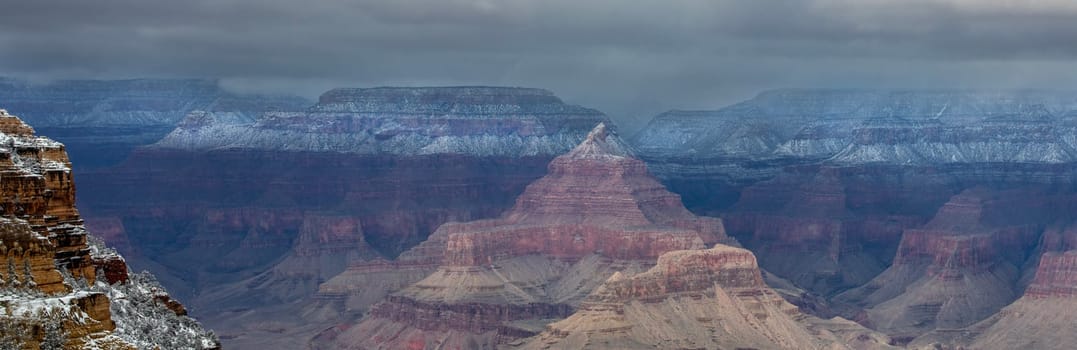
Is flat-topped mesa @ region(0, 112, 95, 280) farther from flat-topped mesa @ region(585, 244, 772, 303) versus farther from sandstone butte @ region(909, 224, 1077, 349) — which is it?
sandstone butte @ region(909, 224, 1077, 349)

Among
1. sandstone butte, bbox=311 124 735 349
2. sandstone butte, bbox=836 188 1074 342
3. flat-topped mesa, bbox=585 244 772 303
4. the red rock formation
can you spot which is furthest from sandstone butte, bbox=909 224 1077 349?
the red rock formation

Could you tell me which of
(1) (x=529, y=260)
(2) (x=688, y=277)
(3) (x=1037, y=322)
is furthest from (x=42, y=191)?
(1) (x=529, y=260)

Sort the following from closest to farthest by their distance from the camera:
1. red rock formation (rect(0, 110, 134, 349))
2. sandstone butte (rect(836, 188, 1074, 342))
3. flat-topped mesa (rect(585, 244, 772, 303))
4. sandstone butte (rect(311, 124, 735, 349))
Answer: red rock formation (rect(0, 110, 134, 349)) < flat-topped mesa (rect(585, 244, 772, 303)) < sandstone butte (rect(311, 124, 735, 349)) < sandstone butte (rect(836, 188, 1074, 342))

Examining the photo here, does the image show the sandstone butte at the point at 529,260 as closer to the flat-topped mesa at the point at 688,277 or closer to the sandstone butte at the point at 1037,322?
the flat-topped mesa at the point at 688,277

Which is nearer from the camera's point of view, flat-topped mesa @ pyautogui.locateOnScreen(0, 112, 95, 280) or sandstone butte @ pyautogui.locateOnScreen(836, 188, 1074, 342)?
flat-topped mesa @ pyautogui.locateOnScreen(0, 112, 95, 280)

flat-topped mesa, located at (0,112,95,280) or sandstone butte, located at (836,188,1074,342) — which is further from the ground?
flat-topped mesa, located at (0,112,95,280)

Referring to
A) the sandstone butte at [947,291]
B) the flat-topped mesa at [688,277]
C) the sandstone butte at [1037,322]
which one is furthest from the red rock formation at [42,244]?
the sandstone butte at [947,291]

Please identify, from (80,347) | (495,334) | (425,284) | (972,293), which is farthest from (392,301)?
(80,347)
